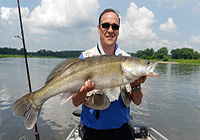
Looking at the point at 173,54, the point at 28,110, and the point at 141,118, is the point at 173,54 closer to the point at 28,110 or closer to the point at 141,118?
the point at 141,118

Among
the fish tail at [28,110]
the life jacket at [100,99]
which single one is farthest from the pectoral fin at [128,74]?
the fish tail at [28,110]

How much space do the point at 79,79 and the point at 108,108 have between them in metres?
0.77

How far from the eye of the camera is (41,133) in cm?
816

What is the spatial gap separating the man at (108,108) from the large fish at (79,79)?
0.17m

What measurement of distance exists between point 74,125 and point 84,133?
21.0 ft

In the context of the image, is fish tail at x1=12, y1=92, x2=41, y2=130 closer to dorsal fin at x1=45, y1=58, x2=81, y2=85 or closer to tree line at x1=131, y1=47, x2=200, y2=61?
dorsal fin at x1=45, y1=58, x2=81, y2=85

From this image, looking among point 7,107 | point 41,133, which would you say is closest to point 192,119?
point 41,133

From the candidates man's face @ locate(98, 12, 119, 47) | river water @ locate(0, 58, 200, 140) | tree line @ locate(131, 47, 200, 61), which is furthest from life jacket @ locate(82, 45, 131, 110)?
tree line @ locate(131, 47, 200, 61)

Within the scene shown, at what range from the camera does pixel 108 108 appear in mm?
2816

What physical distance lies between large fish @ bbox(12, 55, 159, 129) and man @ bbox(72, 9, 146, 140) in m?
0.17

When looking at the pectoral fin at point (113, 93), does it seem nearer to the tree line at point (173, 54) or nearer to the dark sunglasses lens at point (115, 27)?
the dark sunglasses lens at point (115, 27)

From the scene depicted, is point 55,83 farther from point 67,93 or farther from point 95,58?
point 95,58

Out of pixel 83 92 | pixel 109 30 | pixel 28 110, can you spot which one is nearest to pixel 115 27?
pixel 109 30

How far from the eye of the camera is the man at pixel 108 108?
2.76 meters
